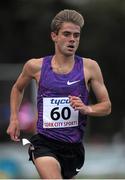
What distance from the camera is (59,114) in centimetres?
738

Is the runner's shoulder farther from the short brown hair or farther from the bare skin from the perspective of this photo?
the short brown hair

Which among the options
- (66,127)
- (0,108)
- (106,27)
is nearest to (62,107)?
(66,127)

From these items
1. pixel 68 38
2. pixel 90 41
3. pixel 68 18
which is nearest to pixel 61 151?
pixel 68 38

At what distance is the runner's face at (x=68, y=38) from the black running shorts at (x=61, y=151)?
0.83 meters

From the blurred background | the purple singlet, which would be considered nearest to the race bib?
the purple singlet

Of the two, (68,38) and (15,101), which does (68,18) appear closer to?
(68,38)

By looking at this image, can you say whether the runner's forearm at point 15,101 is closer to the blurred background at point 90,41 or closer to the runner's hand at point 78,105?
the runner's hand at point 78,105

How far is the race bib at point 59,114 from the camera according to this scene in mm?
7328

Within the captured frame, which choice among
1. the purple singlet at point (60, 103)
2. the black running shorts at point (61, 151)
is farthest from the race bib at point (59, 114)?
the black running shorts at point (61, 151)

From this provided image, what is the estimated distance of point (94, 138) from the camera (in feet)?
83.1

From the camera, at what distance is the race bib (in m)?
7.33

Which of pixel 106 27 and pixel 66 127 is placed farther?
pixel 106 27

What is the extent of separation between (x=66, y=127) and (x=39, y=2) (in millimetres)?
19041

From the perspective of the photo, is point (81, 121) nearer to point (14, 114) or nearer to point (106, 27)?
point (14, 114)
